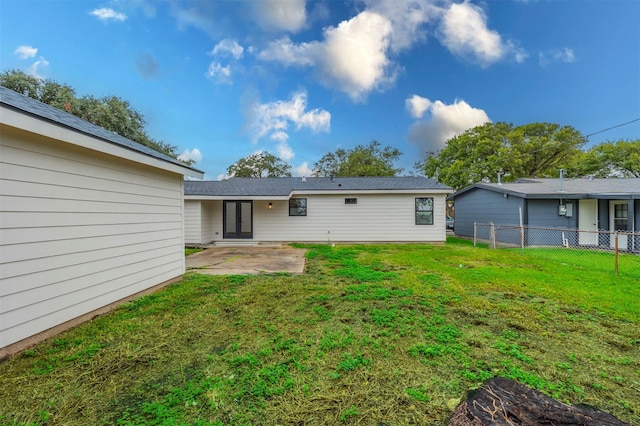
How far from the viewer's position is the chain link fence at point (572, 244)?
770 cm

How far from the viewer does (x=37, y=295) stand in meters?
2.84

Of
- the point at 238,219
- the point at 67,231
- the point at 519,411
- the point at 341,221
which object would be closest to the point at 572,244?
the point at 341,221

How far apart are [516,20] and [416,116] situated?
6611 millimetres

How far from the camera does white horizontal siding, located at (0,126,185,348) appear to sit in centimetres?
263

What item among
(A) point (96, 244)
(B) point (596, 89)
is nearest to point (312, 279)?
(A) point (96, 244)

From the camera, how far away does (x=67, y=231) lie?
3223 millimetres

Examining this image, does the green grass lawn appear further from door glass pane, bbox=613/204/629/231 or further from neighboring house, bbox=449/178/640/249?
door glass pane, bbox=613/204/629/231

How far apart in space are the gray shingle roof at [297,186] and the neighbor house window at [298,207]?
57 centimetres

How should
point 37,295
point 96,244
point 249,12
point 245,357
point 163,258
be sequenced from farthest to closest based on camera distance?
point 249,12
point 163,258
point 96,244
point 37,295
point 245,357

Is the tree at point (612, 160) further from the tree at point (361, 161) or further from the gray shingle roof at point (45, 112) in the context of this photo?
the gray shingle roof at point (45, 112)

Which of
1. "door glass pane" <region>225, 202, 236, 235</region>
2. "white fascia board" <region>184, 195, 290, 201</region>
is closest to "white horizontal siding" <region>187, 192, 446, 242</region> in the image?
"door glass pane" <region>225, 202, 236, 235</region>

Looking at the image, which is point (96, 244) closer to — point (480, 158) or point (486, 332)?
point (486, 332)

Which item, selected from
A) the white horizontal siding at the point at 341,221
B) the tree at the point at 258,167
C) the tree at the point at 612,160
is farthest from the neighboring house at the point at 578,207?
the tree at the point at 258,167

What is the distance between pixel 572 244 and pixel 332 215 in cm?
989
